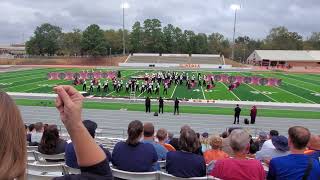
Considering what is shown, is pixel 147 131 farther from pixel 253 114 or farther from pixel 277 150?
pixel 253 114

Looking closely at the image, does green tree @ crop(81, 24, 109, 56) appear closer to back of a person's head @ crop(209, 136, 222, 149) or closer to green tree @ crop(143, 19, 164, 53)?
green tree @ crop(143, 19, 164, 53)

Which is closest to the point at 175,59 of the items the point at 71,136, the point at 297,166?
the point at 297,166

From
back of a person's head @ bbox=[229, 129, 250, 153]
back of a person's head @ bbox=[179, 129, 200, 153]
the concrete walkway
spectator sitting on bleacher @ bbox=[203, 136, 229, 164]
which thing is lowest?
the concrete walkway

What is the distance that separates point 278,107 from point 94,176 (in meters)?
26.4

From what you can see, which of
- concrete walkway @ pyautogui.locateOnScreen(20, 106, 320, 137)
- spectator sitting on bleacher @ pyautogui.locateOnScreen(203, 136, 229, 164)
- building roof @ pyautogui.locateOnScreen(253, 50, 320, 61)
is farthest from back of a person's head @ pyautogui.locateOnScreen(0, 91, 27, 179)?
building roof @ pyautogui.locateOnScreen(253, 50, 320, 61)

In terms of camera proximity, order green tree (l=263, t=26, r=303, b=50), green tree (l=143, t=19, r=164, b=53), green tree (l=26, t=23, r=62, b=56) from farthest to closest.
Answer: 1. green tree (l=263, t=26, r=303, b=50)
2. green tree (l=143, t=19, r=164, b=53)
3. green tree (l=26, t=23, r=62, b=56)

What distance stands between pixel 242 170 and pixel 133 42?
106 meters

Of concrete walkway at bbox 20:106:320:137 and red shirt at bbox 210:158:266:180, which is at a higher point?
red shirt at bbox 210:158:266:180

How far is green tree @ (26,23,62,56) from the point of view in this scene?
10256 cm

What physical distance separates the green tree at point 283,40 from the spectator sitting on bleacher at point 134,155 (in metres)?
123

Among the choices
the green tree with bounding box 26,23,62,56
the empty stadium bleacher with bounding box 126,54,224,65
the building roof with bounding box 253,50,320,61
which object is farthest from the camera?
the green tree with bounding box 26,23,62,56

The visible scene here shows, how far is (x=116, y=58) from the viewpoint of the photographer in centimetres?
9150

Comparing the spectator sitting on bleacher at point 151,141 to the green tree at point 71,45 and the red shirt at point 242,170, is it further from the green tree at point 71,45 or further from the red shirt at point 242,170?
the green tree at point 71,45

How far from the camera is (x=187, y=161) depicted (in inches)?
181
